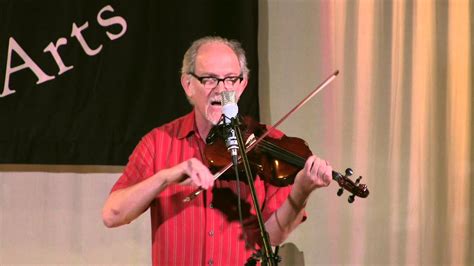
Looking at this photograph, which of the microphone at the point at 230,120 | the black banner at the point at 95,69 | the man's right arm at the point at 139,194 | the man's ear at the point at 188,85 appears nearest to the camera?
the microphone at the point at 230,120

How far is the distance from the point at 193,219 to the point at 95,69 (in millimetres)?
1230

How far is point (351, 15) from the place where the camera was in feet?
10.9

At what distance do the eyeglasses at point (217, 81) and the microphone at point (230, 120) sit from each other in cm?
41

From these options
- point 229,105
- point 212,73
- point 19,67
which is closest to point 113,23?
point 19,67

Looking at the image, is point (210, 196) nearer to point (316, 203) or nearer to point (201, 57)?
point (201, 57)

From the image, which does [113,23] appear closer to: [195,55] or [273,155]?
[195,55]

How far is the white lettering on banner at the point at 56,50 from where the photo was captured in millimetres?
3229

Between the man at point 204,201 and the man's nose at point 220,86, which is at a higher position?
the man's nose at point 220,86

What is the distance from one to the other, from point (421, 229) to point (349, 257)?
0.37 m

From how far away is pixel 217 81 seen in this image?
222cm

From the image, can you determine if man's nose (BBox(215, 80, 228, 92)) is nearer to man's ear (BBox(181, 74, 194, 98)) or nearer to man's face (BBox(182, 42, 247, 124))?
man's face (BBox(182, 42, 247, 124))

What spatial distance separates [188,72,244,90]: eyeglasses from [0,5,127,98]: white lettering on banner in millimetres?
1112

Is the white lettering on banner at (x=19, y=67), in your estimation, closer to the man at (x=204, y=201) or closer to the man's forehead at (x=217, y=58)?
the man at (x=204, y=201)

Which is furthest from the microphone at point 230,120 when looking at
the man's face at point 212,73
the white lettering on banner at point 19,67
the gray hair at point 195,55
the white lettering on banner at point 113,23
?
the white lettering on banner at point 19,67
